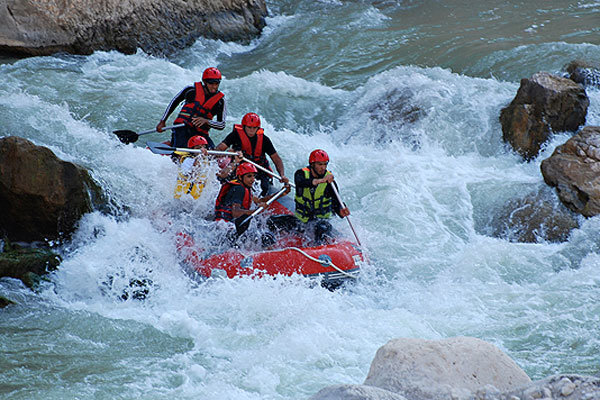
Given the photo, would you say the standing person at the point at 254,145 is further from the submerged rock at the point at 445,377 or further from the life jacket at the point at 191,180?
the submerged rock at the point at 445,377

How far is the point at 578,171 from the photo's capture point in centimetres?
736

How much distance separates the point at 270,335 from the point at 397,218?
2.88 meters

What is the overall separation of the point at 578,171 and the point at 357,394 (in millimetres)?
5449

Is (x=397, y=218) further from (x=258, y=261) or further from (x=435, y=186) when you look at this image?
(x=258, y=261)

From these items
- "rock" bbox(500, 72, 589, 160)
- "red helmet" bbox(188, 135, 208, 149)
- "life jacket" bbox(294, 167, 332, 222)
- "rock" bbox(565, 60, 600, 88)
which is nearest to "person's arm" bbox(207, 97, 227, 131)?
"red helmet" bbox(188, 135, 208, 149)

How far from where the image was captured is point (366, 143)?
945 centimetres

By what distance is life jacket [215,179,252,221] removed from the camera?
6434 millimetres

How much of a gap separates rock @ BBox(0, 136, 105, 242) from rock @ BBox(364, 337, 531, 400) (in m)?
4.13

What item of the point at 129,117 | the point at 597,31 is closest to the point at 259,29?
the point at 129,117

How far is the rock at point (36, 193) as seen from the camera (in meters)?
6.27

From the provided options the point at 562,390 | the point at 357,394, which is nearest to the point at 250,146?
the point at 357,394

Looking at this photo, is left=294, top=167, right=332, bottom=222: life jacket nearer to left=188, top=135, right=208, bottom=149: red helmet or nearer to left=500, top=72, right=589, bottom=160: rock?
left=188, top=135, right=208, bottom=149: red helmet

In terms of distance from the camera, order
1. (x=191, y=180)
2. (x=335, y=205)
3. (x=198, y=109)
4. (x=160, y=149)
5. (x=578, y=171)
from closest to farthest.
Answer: (x=335, y=205), (x=191, y=180), (x=578, y=171), (x=160, y=149), (x=198, y=109)

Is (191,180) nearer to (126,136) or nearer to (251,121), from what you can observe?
(251,121)
